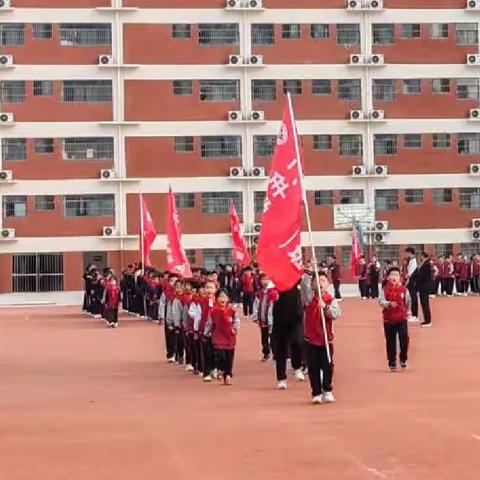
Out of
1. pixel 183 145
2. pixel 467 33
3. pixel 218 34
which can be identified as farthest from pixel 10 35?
pixel 467 33

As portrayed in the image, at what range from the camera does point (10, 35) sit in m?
46.5

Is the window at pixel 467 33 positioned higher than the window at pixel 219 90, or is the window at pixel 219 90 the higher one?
Answer: the window at pixel 467 33

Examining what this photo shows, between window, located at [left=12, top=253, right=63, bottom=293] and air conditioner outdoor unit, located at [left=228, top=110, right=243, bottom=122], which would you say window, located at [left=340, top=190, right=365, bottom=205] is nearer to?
air conditioner outdoor unit, located at [left=228, top=110, right=243, bottom=122]

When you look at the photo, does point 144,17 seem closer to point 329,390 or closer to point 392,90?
point 392,90

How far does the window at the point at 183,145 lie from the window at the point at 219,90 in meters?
1.88

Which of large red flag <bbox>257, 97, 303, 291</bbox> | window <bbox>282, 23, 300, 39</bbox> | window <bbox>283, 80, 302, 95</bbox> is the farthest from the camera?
window <bbox>282, 23, 300, 39</bbox>

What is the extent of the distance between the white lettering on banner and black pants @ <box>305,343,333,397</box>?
6.29ft

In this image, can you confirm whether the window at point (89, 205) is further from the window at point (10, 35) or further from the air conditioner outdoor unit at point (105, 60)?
the window at point (10, 35)

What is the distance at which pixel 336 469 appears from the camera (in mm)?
8594

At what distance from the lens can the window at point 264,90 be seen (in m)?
48.1

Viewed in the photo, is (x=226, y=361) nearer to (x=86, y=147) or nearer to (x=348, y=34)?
(x=86, y=147)

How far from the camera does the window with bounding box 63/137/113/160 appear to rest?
46750 mm

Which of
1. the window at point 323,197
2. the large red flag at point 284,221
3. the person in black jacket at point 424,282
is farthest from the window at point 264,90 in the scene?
the large red flag at point 284,221

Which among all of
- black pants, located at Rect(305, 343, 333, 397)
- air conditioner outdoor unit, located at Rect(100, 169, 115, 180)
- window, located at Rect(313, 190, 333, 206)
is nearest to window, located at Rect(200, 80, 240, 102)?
air conditioner outdoor unit, located at Rect(100, 169, 115, 180)
